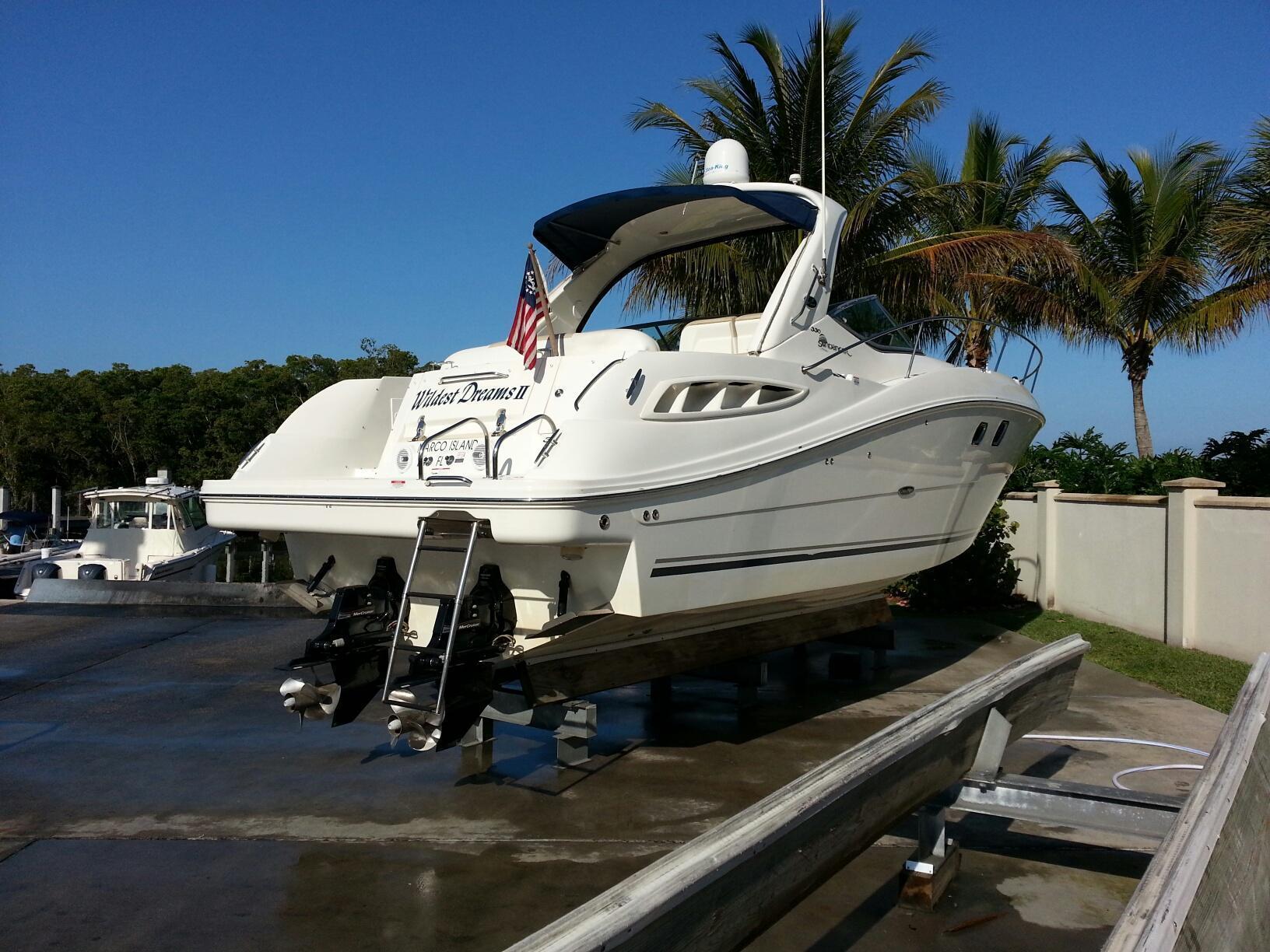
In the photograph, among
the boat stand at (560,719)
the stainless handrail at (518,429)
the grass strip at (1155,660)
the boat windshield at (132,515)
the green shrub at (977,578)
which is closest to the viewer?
the stainless handrail at (518,429)

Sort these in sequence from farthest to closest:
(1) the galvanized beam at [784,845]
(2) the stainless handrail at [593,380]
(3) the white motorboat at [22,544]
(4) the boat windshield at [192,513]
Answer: (3) the white motorboat at [22,544] < (4) the boat windshield at [192,513] < (2) the stainless handrail at [593,380] < (1) the galvanized beam at [784,845]

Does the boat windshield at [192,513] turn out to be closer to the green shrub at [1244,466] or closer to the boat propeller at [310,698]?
the boat propeller at [310,698]

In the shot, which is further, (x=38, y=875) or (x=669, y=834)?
(x=669, y=834)

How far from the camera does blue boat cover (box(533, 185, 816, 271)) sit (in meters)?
6.02

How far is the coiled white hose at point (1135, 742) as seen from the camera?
5.07m

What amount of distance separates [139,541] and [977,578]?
13759 mm

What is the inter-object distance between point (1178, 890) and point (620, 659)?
355cm

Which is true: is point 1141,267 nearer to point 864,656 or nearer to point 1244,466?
point 1244,466

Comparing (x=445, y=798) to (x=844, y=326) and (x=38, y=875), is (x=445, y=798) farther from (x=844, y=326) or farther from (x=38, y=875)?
(x=844, y=326)

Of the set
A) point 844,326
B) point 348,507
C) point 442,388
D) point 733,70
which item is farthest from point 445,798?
point 733,70

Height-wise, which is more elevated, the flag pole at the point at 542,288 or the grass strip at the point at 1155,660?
the flag pole at the point at 542,288

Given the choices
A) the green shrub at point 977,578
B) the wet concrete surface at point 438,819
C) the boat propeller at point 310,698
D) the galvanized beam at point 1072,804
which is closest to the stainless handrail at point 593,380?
the boat propeller at point 310,698

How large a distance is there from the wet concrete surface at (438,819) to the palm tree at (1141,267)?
35.9ft

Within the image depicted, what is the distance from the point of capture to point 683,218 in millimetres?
6621
